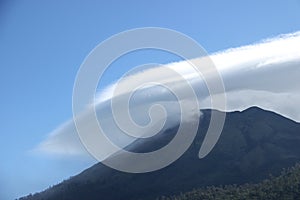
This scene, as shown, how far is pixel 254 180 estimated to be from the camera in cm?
19650

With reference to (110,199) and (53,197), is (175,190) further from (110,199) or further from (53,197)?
(53,197)

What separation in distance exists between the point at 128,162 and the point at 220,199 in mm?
89021

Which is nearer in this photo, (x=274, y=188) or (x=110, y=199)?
(x=274, y=188)

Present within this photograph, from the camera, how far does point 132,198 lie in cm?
19250

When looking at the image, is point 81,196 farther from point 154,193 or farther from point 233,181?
point 233,181

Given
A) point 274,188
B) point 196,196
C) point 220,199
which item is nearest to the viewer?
point 274,188

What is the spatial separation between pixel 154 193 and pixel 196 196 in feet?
252

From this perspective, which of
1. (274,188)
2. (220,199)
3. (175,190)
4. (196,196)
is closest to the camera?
(274,188)

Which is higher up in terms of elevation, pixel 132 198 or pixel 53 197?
pixel 53 197

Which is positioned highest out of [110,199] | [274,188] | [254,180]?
[110,199]

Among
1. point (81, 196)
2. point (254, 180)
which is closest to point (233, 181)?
point (254, 180)

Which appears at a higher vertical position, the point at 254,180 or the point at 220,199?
the point at 254,180

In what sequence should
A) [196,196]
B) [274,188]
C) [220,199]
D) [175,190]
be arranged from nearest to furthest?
[274,188] → [220,199] → [196,196] → [175,190]

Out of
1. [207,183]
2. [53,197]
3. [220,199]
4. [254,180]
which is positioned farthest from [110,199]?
[220,199]
